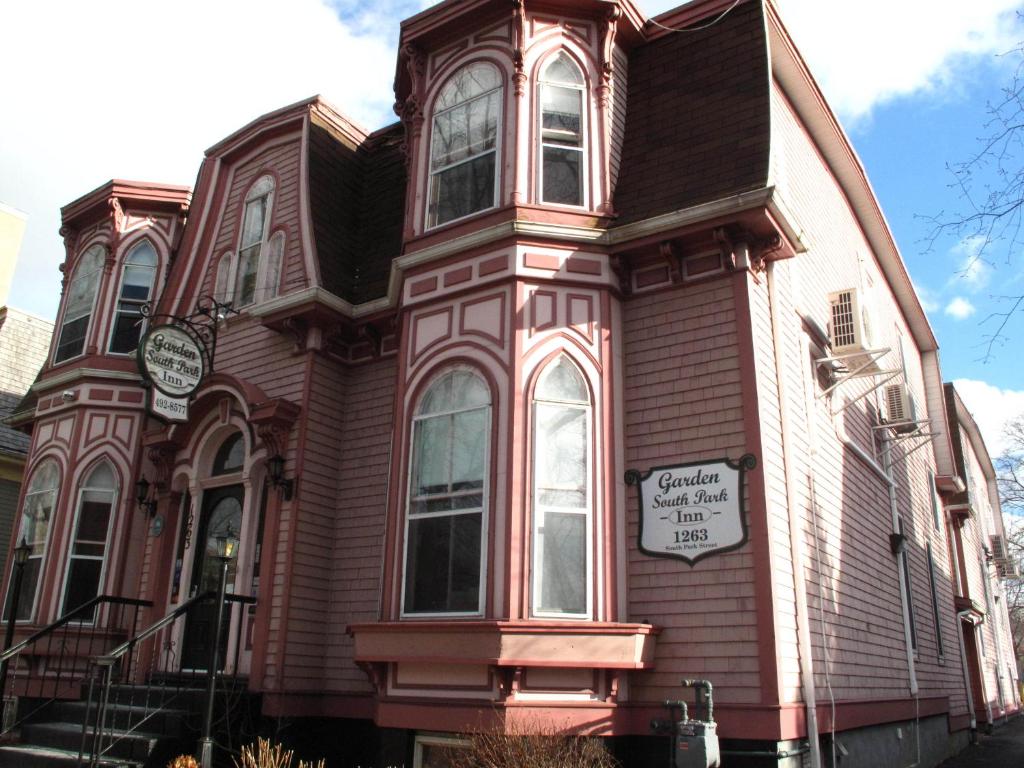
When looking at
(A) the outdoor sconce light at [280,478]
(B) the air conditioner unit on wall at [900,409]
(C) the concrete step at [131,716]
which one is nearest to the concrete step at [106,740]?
(C) the concrete step at [131,716]

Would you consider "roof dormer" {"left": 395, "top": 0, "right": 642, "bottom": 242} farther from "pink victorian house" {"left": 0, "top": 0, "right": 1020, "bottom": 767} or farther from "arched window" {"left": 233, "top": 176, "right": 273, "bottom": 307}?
"arched window" {"left": 233, "top": 176, "right": 273, "bottom": 307}

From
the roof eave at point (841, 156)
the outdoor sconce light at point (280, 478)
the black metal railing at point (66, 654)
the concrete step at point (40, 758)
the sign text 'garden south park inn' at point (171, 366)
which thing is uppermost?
the roof eave at point (841, 156)

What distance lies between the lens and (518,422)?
906 centimetres

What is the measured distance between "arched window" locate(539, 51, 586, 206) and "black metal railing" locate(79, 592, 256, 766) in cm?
599

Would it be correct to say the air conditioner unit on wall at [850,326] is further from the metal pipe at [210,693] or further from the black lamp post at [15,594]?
the black lamp post at [15,594]

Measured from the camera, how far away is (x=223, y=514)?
1225 centimetres

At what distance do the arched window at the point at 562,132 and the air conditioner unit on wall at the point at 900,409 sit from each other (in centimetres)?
733

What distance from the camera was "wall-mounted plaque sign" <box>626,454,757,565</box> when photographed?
8.40m

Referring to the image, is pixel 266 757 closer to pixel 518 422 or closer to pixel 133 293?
pixel 518 422

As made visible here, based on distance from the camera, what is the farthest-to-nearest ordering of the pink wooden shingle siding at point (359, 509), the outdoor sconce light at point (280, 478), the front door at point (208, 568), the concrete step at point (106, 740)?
the front door at point (208, 568) < the outdoor sconce light at point (280, 478) < the pink wooden shingle siding at point (359, 509) < the concrete step at point (106, 740)

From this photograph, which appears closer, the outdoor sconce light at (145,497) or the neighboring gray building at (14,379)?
the outdoor sconce light at (145,497)

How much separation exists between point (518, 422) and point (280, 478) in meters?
3.68

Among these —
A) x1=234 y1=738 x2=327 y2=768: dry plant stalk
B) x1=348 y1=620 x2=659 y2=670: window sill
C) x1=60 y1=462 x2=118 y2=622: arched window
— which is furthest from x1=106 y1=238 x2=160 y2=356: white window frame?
x1=348 y1=620 x2=659 y2=670: window sill

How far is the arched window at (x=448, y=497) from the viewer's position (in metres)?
9.04
